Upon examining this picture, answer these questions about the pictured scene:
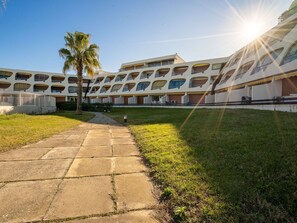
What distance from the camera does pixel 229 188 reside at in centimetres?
328

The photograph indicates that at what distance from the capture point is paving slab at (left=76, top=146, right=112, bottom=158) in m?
5.83

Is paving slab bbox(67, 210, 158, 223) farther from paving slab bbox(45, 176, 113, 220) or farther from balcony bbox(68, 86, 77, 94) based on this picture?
balcony bbox(68, 86, 77, 94)

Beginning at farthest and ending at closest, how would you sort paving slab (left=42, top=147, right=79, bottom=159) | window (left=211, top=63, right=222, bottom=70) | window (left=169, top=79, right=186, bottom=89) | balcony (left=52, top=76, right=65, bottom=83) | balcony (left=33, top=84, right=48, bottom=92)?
1. balcony (left=52, top=76, right=65, bottom=83)
2. balcony (left=33, top=84, right=48, bottom=92)
3. window (left=169, top=79, right=186, bottom=89)
4. window (left=211, top=63, right=222, bottom=70)
5. paving slab (left=42, top=147, right=79, bottom=159)

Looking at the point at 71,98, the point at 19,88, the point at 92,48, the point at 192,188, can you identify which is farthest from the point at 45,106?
the point at 19,88

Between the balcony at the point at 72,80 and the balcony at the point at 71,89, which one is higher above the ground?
the balcony at the point at 72,80

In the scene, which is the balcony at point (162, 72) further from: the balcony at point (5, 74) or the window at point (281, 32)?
the balcony at point (5, 74)

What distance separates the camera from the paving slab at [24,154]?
18.1ft

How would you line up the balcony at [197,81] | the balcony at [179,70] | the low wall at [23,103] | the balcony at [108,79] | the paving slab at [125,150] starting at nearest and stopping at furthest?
Result: the paving slab at [125,150] < the low wall at [23,103] < the balcony at [197,81] < the balcony at [179,70] < the balcony at [108,79]

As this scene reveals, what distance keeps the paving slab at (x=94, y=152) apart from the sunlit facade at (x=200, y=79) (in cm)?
1448

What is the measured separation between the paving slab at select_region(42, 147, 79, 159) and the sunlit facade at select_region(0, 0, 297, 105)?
15.4 meters

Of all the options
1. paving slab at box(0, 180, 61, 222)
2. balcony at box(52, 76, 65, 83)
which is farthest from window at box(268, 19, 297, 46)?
balcony at box(52, 76, 65, 83)

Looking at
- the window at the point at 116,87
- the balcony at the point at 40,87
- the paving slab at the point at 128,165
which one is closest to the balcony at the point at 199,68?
the window at the point at 116,87

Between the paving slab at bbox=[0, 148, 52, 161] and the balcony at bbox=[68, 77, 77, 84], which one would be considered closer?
the paving slab at bbox=[0, 148, 52, 161]

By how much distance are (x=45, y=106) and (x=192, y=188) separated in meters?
25.4
